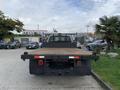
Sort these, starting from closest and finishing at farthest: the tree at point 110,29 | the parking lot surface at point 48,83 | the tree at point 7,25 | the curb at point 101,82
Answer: the curb at point 101,82, the parking lot surface at point 48,83, the tree at point 110,29, the tree at point 7,25

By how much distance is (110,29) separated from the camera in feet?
96.3

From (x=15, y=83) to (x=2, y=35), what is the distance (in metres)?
47.7

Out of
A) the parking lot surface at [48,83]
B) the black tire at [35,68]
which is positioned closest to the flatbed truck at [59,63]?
the black tire at [35,68]

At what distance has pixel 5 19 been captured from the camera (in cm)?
5597

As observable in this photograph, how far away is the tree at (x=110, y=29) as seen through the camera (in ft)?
95.7

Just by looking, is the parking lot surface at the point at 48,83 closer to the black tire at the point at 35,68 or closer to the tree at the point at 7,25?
the black tire at the point at 35,68

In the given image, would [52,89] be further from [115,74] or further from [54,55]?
[115,74]

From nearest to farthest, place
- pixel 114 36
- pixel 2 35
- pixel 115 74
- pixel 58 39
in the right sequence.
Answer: pixel 115 74, pixel 58 39, pixel 114 36, pixel 2 35

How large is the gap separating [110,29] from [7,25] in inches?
1203

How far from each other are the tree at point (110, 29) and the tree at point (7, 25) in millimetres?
28937

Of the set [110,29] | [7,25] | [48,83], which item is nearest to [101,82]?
[48,83]

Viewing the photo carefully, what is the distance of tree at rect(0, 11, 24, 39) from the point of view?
54.8 metres

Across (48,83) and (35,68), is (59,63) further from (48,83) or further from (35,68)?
(48,83)

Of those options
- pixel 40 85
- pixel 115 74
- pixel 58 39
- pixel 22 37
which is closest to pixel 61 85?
pixel 40 85
